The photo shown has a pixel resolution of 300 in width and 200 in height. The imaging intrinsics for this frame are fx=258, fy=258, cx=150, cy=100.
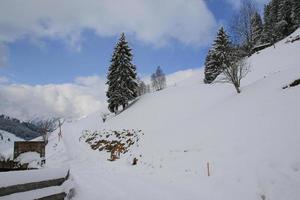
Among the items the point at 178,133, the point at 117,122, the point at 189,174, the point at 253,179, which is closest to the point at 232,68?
the point at 178,133

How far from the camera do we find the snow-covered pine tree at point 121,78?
3878 cm

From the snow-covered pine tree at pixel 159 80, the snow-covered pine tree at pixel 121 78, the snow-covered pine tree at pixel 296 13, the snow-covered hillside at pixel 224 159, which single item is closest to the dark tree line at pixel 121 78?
the snow-covered pine tree at pixel 121 78

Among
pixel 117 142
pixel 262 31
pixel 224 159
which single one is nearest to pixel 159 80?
pixel 262 31

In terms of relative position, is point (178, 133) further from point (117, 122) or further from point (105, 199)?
point (117, 122)

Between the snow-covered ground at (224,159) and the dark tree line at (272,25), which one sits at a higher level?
the dark tree line at (272,25)

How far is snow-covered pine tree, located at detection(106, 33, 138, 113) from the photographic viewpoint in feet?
127

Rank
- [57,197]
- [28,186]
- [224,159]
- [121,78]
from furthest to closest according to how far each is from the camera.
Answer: [121,78] < [224,159] < [57,197] < [28,186]

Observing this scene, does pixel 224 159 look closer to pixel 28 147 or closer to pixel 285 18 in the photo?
Answer: pixel 28 147

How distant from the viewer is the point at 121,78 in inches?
1543

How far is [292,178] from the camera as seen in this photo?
862 centimetres

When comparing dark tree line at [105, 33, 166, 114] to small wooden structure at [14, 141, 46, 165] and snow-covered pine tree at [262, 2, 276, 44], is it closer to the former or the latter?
small wooden structure at [14, 141, 46, 165]

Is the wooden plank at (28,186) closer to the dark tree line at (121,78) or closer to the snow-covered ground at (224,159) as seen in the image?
the snow-covered ground at (224,159)

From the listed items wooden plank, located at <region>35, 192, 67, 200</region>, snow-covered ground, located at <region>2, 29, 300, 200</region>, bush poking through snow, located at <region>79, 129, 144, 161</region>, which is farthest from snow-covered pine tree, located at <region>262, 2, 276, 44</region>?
wooden plank, located at <region>35, 192, 67, 200</region>

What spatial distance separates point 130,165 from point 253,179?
9.39 m
